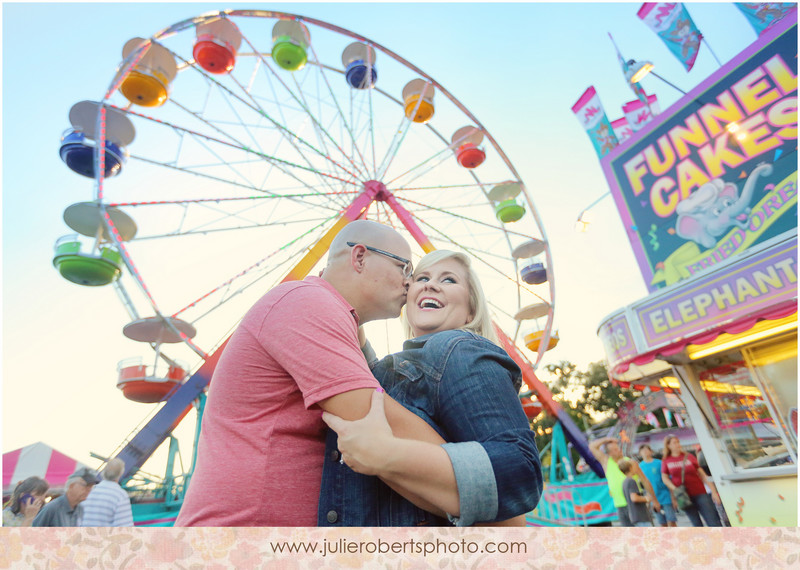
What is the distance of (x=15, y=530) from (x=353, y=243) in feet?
4.00

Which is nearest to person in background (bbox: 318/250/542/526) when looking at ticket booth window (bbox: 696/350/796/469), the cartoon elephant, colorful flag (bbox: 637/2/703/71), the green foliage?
ticket booth window (bbox: 696/350/796/469)

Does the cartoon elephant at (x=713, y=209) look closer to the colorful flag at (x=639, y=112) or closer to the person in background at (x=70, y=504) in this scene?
the colorful flag at (x=639, y=112)

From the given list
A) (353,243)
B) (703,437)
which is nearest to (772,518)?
(703,437)

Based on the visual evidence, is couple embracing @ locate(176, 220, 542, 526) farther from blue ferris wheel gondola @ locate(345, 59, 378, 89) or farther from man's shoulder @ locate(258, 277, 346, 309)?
blue ferris wheel gondola @ locate(345, 59, 378, 89)

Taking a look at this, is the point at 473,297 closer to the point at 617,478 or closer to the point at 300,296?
the point at 300,296

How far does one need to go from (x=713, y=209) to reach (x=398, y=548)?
25.3ft

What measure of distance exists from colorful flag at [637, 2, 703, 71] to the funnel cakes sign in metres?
1.13

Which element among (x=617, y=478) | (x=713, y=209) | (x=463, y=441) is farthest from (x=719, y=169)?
(x=463, y=441)

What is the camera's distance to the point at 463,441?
43.8 inches

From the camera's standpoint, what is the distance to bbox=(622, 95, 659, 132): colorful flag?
28.5 ft

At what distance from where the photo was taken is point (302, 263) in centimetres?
872

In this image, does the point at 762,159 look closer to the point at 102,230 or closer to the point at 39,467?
the point at 102,230

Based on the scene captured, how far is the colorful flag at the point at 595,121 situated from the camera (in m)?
9.15

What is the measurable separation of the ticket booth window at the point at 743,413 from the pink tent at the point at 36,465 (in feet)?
44.5
